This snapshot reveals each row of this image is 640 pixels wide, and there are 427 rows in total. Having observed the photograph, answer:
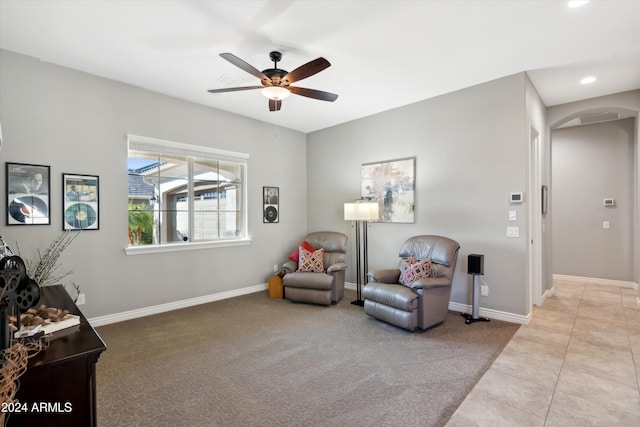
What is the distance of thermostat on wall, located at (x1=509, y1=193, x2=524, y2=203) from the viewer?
141 inches

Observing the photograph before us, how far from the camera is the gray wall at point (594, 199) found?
5215 millimetres

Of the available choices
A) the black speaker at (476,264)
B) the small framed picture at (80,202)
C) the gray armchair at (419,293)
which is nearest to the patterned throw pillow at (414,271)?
the gray armchair at (419,293)

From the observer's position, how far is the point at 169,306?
418 cm

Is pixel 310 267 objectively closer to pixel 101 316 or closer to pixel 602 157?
pixel 101 316

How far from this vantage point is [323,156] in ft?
19.0

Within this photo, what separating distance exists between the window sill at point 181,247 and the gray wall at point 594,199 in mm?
5871

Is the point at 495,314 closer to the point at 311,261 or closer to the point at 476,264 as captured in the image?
the point at 476,264

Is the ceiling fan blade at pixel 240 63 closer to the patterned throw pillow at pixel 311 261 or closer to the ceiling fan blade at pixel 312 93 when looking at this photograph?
the ceiling fan blade at pixel 312 93

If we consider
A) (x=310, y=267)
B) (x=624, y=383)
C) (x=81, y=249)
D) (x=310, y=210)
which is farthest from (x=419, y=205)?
(x=81, y=249)

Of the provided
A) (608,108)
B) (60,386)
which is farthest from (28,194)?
(608,108)

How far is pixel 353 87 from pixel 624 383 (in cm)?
381

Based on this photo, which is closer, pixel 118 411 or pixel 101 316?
pixel 118 411

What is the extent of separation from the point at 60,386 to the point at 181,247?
131 inches

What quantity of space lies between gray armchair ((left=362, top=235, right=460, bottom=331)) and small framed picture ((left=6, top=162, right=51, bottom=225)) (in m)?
3.63
